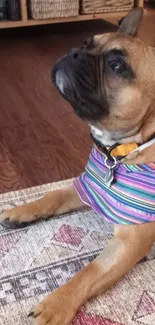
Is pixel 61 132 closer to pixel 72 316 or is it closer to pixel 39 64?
pixel 39 64

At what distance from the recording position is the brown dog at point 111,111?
975 millimetres

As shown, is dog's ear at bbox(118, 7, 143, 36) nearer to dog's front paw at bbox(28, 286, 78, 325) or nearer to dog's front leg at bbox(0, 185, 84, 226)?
dog's front leg at bbox(0, 185, 84, 226)

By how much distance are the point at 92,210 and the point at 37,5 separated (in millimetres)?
1739

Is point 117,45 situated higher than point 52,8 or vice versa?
point 117,45

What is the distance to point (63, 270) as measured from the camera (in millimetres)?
1123

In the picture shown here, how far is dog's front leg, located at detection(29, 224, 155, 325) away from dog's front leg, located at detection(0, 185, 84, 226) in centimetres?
23

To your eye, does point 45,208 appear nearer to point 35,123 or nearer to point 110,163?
point 110,163

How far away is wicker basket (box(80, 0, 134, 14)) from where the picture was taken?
283 cm

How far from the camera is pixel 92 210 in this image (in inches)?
52.4

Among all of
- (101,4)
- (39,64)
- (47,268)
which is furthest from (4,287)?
(101,4)

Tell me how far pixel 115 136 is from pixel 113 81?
140 millimetres

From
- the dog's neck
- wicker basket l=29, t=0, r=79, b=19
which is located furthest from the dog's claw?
wicker basket l=29, t=0, r=79, b=19

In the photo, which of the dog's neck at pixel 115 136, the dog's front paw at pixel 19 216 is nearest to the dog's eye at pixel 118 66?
the dog's neck at pixel 115 136

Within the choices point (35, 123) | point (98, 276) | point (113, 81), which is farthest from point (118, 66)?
point (35, 123)
